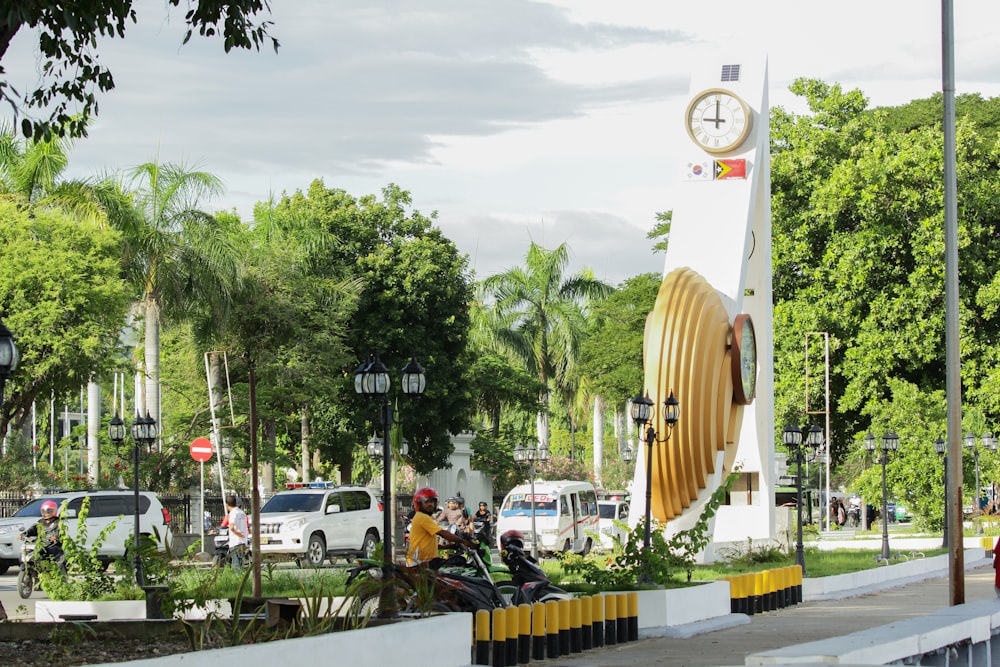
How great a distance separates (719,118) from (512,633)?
53.4ft

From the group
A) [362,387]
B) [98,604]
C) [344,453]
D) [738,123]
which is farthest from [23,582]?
[344,453]

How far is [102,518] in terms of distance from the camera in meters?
29.5

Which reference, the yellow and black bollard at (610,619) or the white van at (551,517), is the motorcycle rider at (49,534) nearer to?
the yellow and black bollard at (610,619)

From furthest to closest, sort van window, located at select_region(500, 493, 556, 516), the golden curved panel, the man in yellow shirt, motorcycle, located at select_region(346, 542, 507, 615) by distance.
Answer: van window, located at select_region(500, 493, 556, 516), the golden curved panel, the man in yellow shirt, motorcycle, located at select_region(346, 542, 507, 615)

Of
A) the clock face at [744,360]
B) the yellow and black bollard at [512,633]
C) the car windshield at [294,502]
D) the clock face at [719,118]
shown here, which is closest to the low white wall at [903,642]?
the yellow and black bollard at [512,633]

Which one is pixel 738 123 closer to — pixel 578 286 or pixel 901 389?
pixel 901 389

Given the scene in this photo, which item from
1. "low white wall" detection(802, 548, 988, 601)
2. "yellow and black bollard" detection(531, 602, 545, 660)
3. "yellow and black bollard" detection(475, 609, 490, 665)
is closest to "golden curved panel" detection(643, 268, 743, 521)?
"low white wall" detection(802, 548, 988, 601)

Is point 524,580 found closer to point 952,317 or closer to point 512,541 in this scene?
point 512,541

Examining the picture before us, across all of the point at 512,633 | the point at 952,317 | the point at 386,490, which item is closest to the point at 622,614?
the point at 512,633

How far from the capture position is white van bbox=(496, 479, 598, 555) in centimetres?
3616

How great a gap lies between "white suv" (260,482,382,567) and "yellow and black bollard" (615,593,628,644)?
13.4 meters

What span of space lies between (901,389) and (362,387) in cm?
3073

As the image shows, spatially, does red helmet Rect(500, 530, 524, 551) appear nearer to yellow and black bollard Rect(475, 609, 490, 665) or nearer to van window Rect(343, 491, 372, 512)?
yellow and black bollard Rect(475, 609, 490, 665)

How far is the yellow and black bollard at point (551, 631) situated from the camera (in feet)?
48.1
